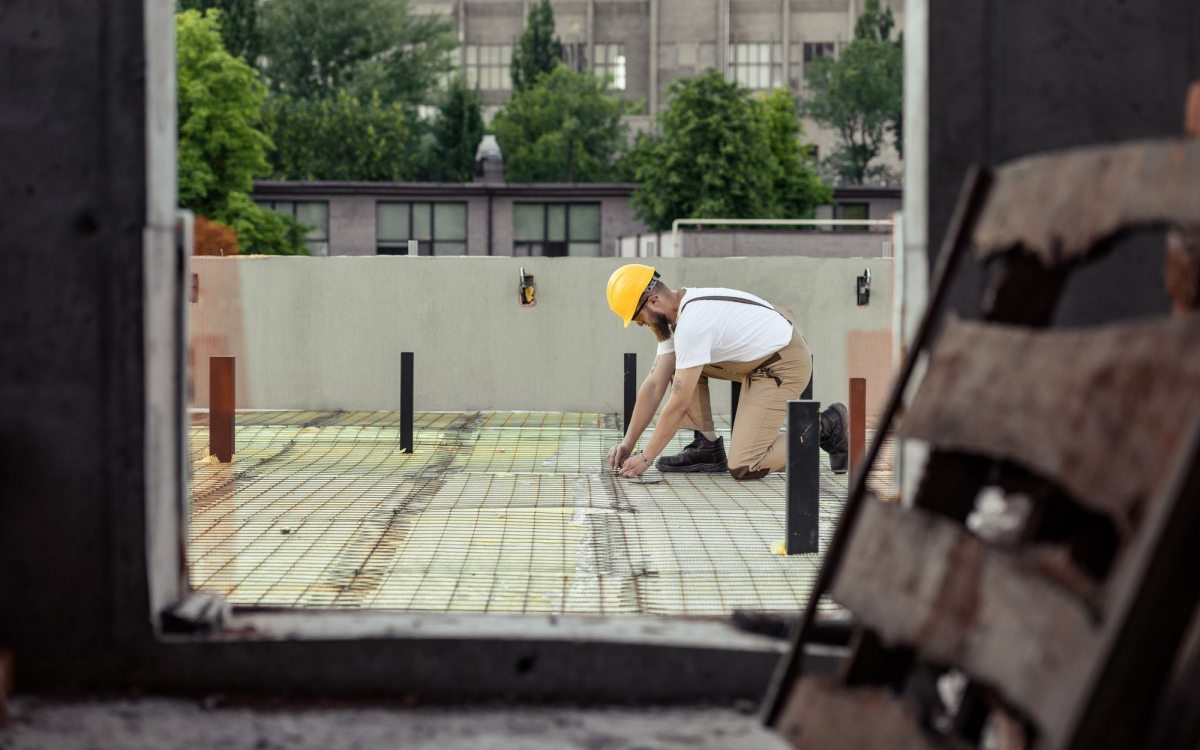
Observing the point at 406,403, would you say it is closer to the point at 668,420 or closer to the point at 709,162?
the point at 668,420

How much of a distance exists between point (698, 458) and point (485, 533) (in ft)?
10.5

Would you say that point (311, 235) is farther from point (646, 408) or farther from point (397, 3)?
point (646, 408)

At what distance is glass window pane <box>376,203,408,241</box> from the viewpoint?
4256cm

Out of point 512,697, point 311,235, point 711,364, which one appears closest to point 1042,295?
point 512,697

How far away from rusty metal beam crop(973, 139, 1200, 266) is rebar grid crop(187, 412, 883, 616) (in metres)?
2.76

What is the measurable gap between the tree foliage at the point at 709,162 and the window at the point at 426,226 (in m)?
5.50

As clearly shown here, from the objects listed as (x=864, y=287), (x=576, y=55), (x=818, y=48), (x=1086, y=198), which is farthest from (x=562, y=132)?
(x=1086, y=198)

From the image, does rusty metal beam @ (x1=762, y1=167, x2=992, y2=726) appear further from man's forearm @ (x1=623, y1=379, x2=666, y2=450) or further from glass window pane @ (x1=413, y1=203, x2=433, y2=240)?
glass window pane @ (x1=413, y1=203, x2=433, y2=240)

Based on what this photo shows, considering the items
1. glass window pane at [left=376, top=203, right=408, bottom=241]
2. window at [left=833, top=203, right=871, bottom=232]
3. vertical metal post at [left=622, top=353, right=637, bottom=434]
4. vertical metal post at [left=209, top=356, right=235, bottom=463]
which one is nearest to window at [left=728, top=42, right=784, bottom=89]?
window at [left=833, top=203, right=871, bottom=232]

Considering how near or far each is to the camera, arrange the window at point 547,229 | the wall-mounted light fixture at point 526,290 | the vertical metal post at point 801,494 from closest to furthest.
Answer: the vertical metal post at point 801,494 < the wall-mounted light fixture at point 526,290 < the window at point 547,229

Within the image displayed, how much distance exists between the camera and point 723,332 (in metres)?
9.24

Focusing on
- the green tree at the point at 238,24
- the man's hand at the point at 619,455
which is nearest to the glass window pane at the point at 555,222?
the green tree at the point at 238,24

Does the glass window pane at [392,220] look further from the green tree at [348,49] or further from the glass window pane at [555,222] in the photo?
the green tree at [348,49]

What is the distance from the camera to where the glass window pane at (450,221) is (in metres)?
42.2
